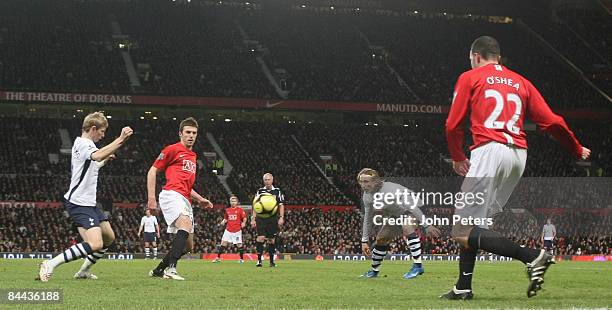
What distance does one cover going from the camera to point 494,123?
26.0 ft

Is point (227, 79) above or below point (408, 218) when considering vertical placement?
above

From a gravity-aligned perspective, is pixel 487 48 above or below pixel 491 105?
above

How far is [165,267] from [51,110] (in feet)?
134

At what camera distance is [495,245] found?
7801 millimetres

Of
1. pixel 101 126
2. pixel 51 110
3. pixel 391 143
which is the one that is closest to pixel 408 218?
pixel 101 126

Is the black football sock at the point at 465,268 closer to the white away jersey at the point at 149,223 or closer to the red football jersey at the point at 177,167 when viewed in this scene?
the red football jersey at the point at 177,167

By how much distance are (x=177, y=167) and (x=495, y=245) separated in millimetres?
5964

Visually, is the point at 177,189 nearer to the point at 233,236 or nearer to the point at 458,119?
the point at 458,119

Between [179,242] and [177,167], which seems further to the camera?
[177,167]

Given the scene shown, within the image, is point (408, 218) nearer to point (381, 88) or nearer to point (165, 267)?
point (165, 267)

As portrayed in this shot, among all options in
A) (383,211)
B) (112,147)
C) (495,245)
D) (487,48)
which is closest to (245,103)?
(383,211)

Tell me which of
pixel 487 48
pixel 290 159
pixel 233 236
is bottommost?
pixel 233 236

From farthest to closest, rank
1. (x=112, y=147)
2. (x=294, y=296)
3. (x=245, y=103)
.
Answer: (x=245, y=103)
(x=112, y=147)
(x=294, y=296)

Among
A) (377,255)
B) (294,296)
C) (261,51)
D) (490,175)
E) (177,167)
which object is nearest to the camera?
(490,175)
